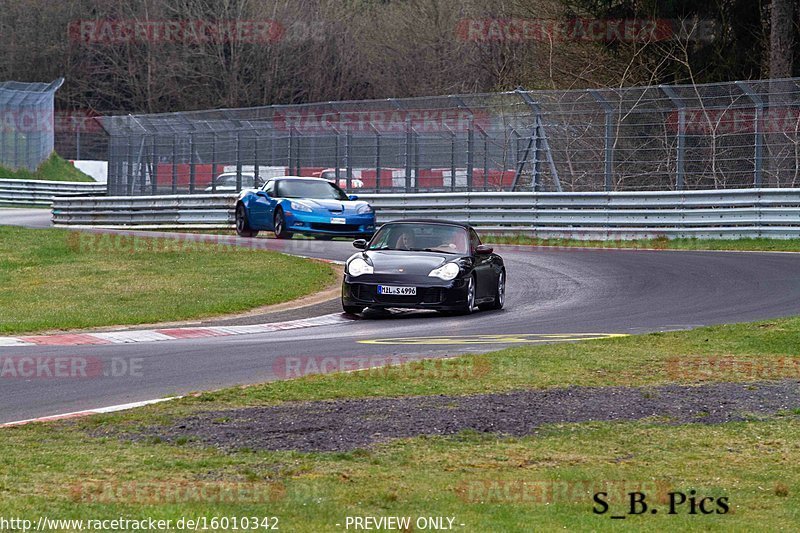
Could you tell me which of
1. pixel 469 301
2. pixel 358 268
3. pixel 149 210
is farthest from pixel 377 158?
pixel 469 301

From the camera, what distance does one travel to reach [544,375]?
9.95 metres

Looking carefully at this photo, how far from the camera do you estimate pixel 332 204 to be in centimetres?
2605

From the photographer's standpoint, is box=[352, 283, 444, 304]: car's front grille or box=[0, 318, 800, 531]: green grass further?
box=[352, 283, 444, 304]: car's front grille

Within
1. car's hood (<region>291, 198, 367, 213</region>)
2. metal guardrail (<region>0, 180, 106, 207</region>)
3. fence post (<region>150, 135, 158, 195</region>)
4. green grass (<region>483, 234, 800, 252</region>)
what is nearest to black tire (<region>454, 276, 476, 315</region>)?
green grass (<region>483, 234, 800, 252</region>)

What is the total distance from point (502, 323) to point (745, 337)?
315cm

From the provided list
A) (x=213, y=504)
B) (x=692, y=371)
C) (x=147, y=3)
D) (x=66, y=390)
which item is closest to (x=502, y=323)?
(x=692, y=371)

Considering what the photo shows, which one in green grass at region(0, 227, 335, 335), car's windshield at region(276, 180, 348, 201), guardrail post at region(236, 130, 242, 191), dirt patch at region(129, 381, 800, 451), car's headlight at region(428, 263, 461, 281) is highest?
guardrail post at region(236, 130, 242, 191)

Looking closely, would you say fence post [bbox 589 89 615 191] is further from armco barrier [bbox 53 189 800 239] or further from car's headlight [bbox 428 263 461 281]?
car's headlight [bbox 428 263 461 281]

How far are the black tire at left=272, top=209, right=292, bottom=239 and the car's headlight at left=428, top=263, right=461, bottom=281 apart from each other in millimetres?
11399

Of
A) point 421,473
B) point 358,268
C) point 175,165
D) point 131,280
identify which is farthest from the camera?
point 175,165

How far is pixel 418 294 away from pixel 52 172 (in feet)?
140

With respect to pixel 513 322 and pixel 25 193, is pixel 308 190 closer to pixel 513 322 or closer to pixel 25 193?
pixel 513 322

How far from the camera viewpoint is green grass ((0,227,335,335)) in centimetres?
1570

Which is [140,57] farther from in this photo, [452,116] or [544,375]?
[544,375]
